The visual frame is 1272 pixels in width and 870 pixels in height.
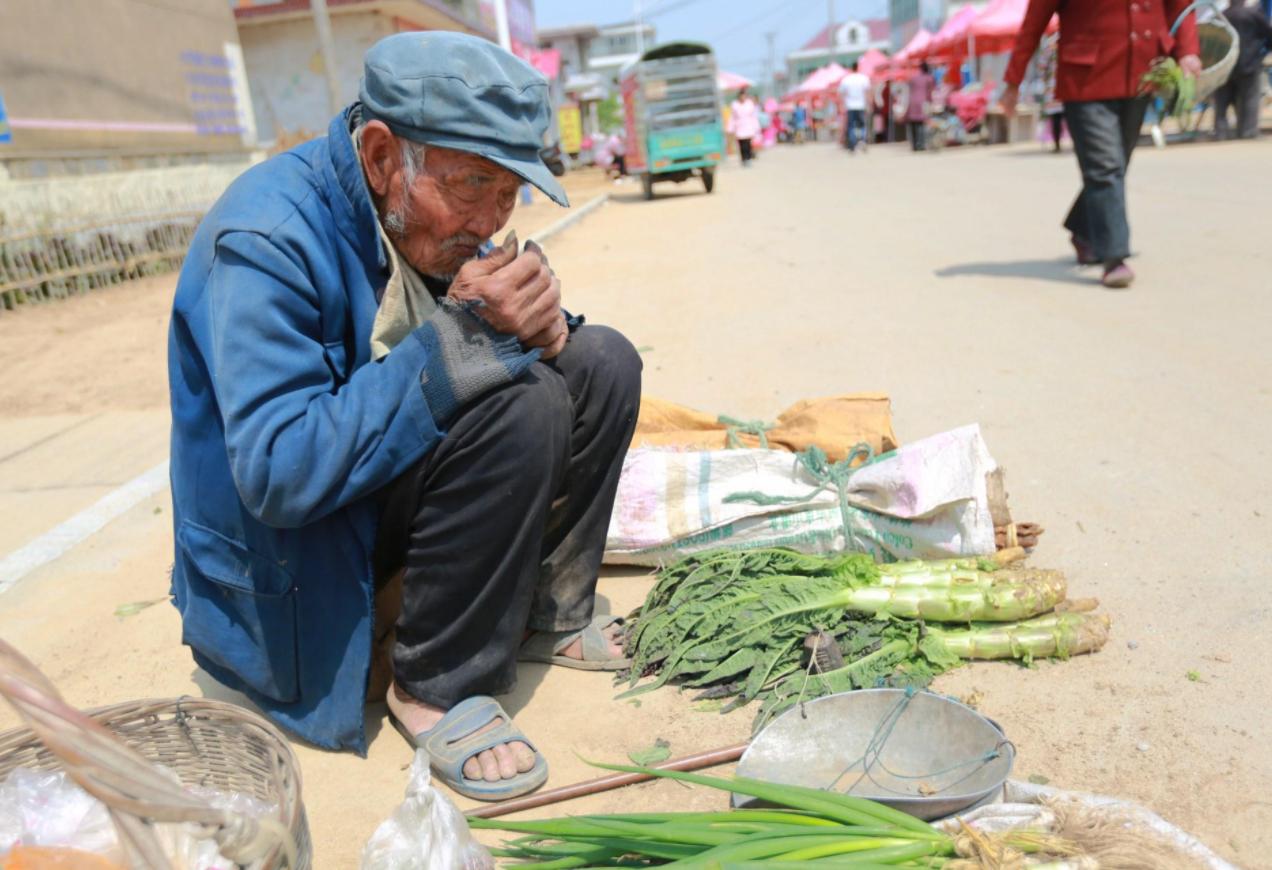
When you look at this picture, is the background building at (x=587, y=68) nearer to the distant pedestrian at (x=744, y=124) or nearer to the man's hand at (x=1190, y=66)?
the distant pedestrian at (x=744, y=124)

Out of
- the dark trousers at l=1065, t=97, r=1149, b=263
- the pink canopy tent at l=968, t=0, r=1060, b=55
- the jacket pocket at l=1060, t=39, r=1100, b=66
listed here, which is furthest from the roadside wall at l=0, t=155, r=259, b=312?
the pink canopy tent at l=968, t=0, r=1060, b=55

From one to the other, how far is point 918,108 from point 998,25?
2.38 m

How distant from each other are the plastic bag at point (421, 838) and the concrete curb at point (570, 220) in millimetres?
7763

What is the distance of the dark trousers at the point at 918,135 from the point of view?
24.1 m

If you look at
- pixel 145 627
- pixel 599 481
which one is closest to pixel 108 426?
pixel 145 627

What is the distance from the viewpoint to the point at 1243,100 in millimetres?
15453

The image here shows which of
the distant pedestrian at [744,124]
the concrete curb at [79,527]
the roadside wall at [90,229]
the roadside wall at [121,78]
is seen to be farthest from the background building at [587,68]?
the concrete curb at [79,527]

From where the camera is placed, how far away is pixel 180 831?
1262mm

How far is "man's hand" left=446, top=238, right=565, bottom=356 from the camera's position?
1.83 metres

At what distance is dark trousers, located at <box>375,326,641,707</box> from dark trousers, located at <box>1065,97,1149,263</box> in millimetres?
4198

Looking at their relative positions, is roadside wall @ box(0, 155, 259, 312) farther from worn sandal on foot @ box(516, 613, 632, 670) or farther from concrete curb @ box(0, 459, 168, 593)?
worn sandal on foot @ box(516, 613, 632, 670)

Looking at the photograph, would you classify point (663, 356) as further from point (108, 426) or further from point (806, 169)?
point (806, 169)

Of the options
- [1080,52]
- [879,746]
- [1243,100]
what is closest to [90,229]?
[1080,52]

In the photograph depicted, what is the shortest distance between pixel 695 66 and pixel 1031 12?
10.9 metres
